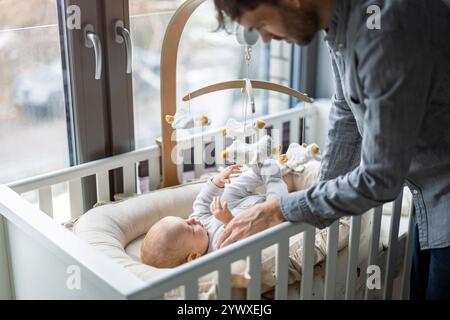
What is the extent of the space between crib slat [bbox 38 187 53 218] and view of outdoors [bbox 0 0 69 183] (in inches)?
6.3

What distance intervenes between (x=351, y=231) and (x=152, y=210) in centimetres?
56

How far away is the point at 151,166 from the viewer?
2072 mm

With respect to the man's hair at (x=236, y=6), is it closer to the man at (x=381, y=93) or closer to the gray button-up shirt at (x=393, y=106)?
the man at (x=381, y=93)

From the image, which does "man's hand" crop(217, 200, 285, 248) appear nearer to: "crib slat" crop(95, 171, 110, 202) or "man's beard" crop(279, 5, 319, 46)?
"man's beard" crop(279, 5, 319, 46)

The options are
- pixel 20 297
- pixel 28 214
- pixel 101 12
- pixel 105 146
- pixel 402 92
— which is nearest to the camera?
pixel 402 92

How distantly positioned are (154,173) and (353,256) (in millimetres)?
686

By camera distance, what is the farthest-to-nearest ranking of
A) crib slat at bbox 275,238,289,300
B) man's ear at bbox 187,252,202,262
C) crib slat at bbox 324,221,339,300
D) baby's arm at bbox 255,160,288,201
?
1. baby's arm at bbox 255,160,288,201
2. man's ear at bbox 187,252,202,262
3. crib slat at bbox 324,221,339,300
4. crib slat at bbox 275,238,289,300

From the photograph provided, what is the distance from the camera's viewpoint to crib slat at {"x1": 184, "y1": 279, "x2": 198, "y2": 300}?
1.31 m

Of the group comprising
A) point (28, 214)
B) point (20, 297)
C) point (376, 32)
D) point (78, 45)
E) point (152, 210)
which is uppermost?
point (376, 32)

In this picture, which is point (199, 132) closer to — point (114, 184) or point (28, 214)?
point (114, 184)

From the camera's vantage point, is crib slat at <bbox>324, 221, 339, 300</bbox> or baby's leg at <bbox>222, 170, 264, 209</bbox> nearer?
crib slat at <bbox>324, 221, 339, 300</bbox>

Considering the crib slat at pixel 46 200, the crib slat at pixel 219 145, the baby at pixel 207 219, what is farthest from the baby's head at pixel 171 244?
the crib slat at pixel 219 145

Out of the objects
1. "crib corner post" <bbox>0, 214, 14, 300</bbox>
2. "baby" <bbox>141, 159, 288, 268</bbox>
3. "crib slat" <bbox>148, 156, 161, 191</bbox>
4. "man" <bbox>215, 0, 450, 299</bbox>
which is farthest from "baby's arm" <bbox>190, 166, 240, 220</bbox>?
"crib corner post" <bbox>0, 214, 14, 300</bbox>
